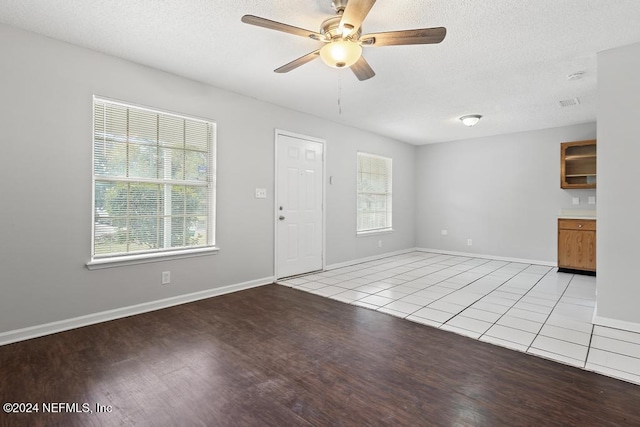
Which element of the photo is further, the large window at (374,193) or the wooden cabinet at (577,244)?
the large window at (374,193)

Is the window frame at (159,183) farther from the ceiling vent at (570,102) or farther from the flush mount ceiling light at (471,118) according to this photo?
the ceiling vent at (570,102)

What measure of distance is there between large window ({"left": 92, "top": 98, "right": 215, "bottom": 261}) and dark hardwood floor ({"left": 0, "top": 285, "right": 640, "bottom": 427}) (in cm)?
88

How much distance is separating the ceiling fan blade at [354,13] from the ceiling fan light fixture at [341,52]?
9cm

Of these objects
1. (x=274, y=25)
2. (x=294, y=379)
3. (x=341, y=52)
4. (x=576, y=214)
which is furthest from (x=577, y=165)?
(x=294, y=379)

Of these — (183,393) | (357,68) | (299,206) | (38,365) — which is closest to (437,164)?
(299,206)

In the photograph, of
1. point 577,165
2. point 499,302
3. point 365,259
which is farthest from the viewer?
point 365,259

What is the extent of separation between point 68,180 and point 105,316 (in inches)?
51.2

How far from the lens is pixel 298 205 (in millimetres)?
4801

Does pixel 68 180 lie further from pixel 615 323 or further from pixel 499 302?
pixel 615 323

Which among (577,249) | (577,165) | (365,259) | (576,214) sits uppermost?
(577,165)

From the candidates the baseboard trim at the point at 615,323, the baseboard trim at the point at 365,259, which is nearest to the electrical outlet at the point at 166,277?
the baseboard trim at the point at 365,259

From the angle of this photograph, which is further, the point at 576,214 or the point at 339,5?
the point at 576,214

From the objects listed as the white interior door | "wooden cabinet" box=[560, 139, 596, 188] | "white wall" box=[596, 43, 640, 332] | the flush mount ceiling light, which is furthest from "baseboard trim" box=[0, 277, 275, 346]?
"wooden cabinet" box=[560, 139, 596, 188]

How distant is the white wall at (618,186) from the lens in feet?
9.10
